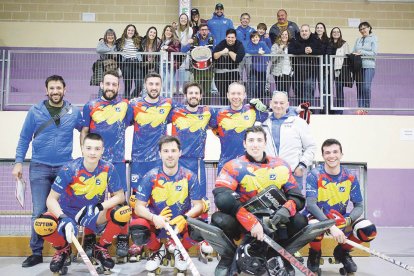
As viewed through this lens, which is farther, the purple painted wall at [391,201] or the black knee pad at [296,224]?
the purple painted wall at [391,201]

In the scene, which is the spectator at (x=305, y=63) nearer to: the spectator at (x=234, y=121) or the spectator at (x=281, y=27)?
the spectator at (x=281, y=27)

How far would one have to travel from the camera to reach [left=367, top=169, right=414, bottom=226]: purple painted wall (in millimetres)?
8047

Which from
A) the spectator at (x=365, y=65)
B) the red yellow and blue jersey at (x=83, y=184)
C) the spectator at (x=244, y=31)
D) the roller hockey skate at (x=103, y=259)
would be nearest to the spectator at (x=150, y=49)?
Result: the spectator at (x=244, y=31)

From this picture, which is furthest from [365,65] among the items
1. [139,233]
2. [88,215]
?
[88,215]

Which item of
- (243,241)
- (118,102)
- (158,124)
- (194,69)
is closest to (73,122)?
(118,102)

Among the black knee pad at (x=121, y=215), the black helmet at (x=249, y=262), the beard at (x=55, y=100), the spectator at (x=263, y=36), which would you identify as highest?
the spectator at (x=263, y=36)

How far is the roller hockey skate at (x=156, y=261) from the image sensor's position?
12.8ft

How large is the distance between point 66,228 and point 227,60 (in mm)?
4107

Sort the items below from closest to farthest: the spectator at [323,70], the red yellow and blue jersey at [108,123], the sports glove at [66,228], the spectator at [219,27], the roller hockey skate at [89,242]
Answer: the sports glove at [66,228] → the roller hockey skate at [89,242] → the red yellow and blue jersey at [108,123] → the spectator at [323,70] → the spectator at [219,27]

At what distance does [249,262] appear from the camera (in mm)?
3531

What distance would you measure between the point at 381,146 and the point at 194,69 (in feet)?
10.9

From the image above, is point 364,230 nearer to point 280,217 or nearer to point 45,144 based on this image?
point 280,217

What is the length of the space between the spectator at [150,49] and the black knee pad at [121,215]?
3664mm

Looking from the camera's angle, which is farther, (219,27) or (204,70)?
(219,27)
